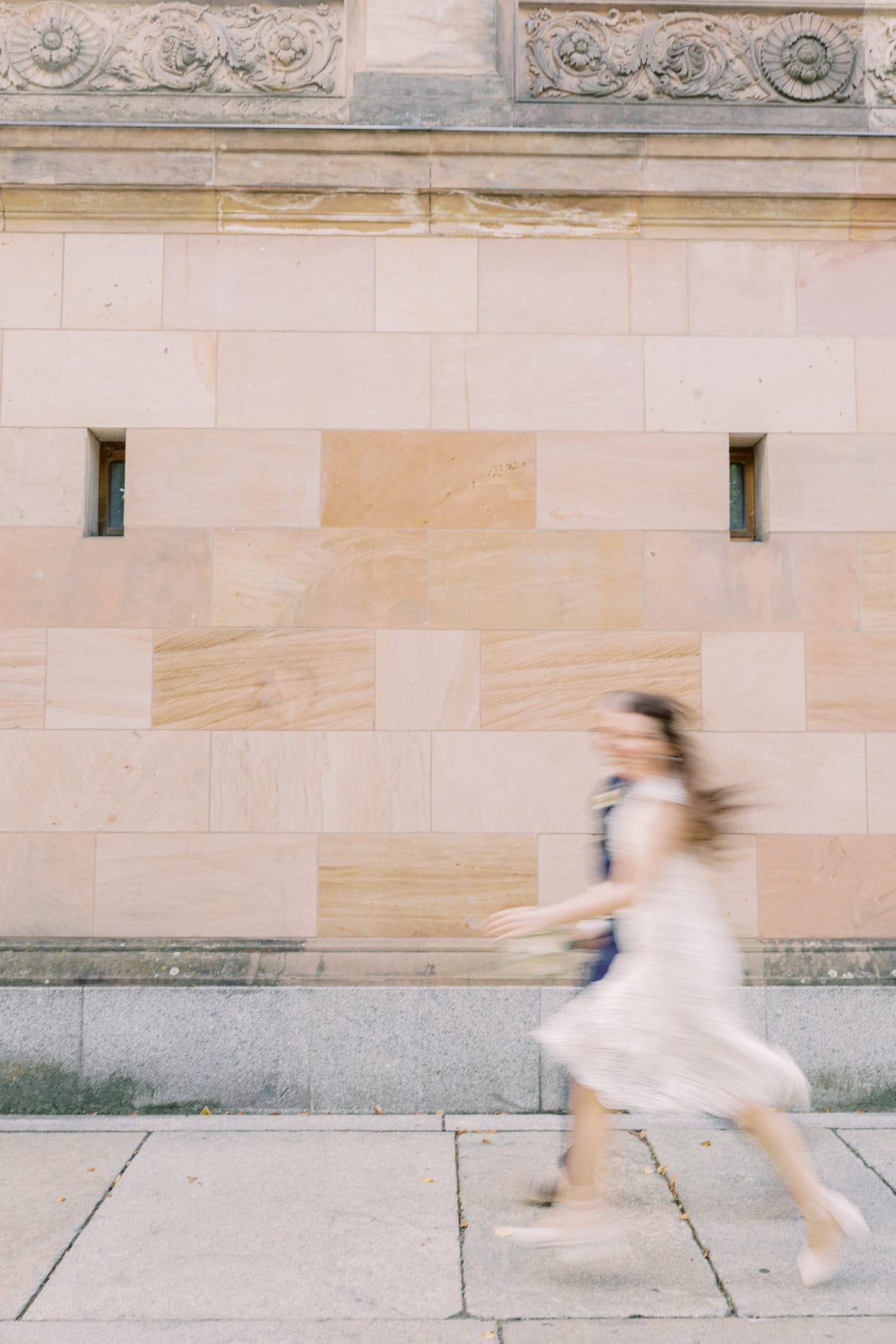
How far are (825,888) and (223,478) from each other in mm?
3797

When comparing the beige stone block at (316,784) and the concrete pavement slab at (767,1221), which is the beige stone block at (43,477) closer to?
the beige stone block at (316,784)

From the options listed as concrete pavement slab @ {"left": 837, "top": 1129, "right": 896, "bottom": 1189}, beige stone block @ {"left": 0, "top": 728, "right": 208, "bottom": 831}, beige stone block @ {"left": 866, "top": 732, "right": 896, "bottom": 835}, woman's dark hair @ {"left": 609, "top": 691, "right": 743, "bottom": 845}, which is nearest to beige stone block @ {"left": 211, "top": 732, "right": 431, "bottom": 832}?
beige stone block @ {"left": 0, "top": 728, "right": 208, "bottom": 831}

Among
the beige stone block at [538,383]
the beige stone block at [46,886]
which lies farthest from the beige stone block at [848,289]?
the beige stone block at [46,886]

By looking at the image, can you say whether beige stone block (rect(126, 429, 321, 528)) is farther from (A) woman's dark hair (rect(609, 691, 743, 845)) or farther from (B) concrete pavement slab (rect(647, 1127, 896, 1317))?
(B) concrete pavement slab (rect(647, 1127, 896, 1317))

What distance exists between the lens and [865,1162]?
14.8 ft

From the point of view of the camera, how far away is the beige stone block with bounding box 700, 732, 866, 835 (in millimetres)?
5488

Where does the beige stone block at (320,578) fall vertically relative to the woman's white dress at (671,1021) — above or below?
above

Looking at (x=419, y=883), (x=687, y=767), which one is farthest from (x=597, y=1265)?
(x=419, y=883)

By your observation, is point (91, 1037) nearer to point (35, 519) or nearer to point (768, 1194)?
point (35, 519)

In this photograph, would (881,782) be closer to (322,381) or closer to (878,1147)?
(878,1147)

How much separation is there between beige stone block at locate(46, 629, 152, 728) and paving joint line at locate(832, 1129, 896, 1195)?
387 cm

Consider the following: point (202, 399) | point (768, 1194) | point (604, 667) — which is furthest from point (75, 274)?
point (768, 1194)

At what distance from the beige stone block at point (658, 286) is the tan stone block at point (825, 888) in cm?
279

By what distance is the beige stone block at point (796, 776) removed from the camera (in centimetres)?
549
